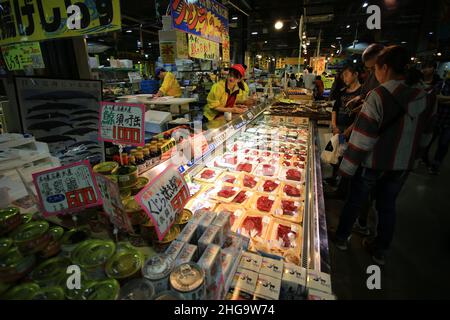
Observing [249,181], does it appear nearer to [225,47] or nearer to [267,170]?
[267,170]

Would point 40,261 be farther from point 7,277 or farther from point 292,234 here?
point 292,234

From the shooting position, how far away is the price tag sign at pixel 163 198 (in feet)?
4.55

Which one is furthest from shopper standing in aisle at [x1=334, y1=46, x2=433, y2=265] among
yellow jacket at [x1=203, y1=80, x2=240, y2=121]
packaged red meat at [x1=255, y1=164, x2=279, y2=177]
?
yellow jacket at [x1=203, y1=80, x2=240, y2=121]

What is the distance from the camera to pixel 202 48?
467cm

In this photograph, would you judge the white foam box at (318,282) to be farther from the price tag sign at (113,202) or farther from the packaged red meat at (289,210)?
the price tag sign at (113,202)

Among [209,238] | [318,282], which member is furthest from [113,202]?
[318,282]

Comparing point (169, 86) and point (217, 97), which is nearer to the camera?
point (217, 97)

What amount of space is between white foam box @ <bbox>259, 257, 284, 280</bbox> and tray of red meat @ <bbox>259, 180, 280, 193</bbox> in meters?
1.47

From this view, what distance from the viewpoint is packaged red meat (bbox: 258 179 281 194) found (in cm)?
300

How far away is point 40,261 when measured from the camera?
1339 millimetres

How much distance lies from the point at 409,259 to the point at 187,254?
12.8 feet

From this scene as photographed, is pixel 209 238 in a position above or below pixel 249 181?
above

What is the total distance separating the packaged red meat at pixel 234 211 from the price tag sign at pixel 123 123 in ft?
3.90
